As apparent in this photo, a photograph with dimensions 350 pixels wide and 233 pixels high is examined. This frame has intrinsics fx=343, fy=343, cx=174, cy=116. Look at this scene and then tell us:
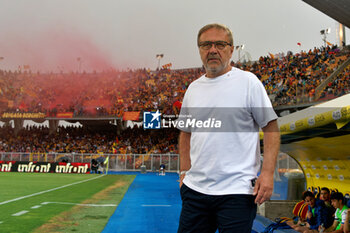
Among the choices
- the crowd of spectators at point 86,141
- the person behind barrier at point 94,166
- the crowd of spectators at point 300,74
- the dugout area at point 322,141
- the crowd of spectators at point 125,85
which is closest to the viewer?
the dugout area at point 322,141

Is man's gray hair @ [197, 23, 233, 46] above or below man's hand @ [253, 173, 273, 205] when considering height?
above

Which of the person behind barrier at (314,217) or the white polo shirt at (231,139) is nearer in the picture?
the white polo shirt at (231,139)

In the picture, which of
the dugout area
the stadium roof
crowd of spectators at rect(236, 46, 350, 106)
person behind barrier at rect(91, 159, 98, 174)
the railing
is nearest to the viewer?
→ the dugout area

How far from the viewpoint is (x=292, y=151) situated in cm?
876

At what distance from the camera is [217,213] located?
2408mm

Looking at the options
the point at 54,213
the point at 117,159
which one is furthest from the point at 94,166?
the point at 54,213

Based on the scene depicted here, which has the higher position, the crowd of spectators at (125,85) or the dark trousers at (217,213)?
the crowd of spectators at (125,85)

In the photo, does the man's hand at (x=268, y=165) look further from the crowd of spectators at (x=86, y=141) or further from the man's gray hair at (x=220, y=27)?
the crowd of spectators at (x=86, y=141)

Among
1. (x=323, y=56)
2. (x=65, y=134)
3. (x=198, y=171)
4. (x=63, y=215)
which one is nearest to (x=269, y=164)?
(x=198, y=171)

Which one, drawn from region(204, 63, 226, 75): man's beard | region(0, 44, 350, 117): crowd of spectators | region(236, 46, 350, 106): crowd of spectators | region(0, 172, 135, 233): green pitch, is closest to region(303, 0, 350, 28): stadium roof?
region(236, 46, 350, 106): crowd of spectators

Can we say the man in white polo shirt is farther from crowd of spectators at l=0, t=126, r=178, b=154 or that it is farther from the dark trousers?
crowd of spectators at l=0, t=126, r=178, b=154

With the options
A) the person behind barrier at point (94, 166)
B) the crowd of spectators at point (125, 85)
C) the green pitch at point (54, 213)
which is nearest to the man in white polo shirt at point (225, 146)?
the green pitch at point (54, 213)

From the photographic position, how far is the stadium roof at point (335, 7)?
22562mm

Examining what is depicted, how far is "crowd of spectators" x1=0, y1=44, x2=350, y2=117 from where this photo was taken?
3672cm
